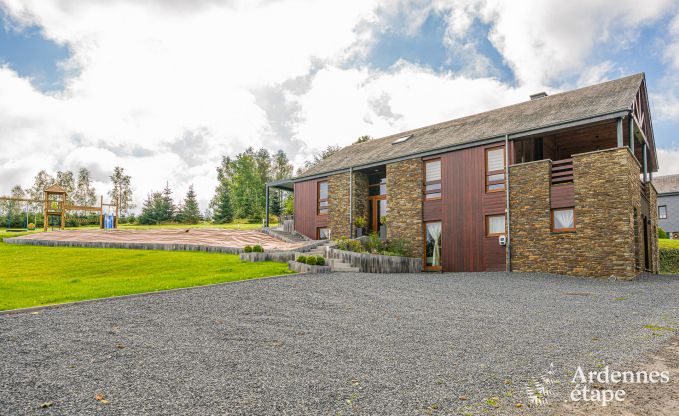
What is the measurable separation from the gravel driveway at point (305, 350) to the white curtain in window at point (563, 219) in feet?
15.5

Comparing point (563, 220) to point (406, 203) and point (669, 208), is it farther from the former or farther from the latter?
point (669, 208)

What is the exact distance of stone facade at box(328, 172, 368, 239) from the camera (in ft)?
63.2

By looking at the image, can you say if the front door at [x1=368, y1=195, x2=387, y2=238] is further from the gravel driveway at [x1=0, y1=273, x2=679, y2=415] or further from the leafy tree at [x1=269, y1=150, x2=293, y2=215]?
the leafy tree at [x1=269, y1=150, x2=293, y2=215]

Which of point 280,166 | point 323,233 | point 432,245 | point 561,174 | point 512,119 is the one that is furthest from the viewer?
point 280,166

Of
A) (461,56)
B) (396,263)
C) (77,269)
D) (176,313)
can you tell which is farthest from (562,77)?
(77,269)

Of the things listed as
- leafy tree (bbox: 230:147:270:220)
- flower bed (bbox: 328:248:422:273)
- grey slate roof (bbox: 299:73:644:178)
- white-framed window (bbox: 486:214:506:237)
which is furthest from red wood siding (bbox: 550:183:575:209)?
leafy tree (bbox: 230:147:270:220)

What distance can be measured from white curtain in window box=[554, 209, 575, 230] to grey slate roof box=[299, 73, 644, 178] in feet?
9.90

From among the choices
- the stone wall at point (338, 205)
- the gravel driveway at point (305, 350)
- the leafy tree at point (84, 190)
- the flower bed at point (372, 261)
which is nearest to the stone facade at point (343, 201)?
the stone wall at point (338, 205)

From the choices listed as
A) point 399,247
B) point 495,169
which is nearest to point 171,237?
point 399,247

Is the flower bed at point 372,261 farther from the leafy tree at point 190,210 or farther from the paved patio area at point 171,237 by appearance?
the leafy tree at point 190,210

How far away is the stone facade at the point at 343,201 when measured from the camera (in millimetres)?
19250

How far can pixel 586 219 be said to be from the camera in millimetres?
12273

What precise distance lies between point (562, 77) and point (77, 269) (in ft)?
69.9

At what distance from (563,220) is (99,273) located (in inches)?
571
